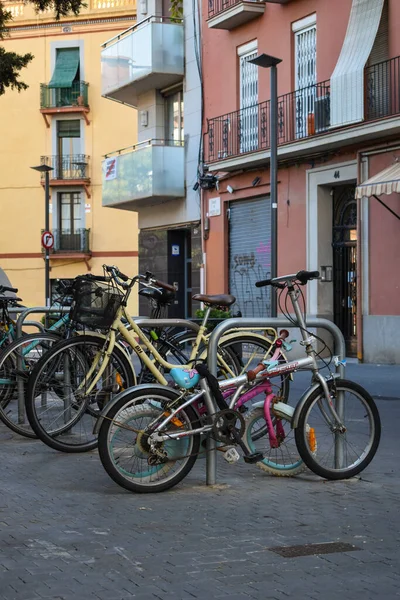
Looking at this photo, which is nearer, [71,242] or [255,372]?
[255,372]

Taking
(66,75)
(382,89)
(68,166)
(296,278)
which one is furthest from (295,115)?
(66,75)

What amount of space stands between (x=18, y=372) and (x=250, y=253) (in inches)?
623

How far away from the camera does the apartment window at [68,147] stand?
154 feet

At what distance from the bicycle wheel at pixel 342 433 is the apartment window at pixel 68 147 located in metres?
41.0

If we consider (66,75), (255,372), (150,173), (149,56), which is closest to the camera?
(255,372)

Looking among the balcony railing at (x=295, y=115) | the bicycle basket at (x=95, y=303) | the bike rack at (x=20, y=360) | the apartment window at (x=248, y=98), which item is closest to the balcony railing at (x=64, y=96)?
the balcony railing at (x=295, y=115)

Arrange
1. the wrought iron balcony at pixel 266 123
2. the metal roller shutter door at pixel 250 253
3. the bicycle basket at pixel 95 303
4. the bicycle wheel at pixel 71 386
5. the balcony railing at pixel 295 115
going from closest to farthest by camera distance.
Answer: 1. the bicycle basket at pixel 95 303
2. the bicycle wheel at pixel 71 386
3. the balcony railing at pixel 295 115
4. the wrought iron balcony at pixel 266 123
5. the metal roller shutter door at pixel 250 253

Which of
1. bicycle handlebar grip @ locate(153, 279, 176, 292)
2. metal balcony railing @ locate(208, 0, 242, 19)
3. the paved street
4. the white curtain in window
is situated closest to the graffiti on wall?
the white curtain in window

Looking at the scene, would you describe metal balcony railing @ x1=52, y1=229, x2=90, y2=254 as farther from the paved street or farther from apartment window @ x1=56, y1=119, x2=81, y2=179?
the paved street

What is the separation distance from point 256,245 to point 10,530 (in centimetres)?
1894

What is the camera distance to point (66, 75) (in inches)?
1828

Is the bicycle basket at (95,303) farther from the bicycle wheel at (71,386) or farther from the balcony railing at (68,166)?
the balcony railing at (68,166)

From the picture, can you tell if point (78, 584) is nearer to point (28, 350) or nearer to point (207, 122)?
point (28, 350)

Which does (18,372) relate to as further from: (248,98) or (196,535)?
(248,98)
